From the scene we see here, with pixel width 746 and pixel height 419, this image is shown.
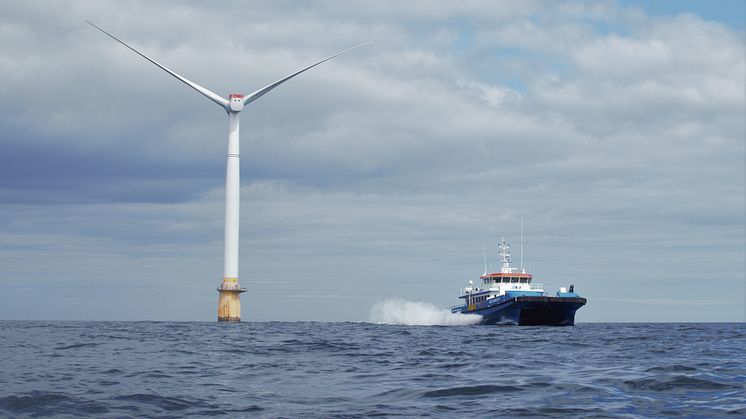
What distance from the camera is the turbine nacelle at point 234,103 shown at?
382 feet

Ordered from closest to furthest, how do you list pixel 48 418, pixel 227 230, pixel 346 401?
pixel 48 418
pixel 346 401
pixel 227 230

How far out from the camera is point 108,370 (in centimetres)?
3014

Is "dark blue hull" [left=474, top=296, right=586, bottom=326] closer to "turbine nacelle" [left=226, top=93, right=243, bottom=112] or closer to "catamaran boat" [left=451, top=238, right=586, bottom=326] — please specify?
"catamaran boat" [left=451, top=238, right=586, bottom=326]

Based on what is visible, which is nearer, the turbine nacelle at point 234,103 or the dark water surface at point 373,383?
the dark water surface at point 373,383

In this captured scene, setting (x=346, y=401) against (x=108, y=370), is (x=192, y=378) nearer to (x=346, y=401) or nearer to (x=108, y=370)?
(x=108, y=370)

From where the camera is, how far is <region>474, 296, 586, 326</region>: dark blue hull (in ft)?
309

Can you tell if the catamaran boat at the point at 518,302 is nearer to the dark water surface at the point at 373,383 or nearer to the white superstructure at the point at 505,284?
the white superstructure at the point at 505,284

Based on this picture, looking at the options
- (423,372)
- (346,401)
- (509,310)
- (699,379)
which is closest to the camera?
(346,401)

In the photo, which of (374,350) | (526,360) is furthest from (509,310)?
(526,360)

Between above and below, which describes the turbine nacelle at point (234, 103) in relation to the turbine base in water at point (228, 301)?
above

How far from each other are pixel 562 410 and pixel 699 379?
9.05 meters

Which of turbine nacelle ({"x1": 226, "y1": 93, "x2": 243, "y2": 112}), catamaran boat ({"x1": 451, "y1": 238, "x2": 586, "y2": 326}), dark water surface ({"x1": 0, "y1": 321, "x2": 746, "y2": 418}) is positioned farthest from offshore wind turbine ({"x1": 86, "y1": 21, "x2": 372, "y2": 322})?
dark water surface ({"x1": 0, "y1": 321, "x2": 746, "y2": 418})

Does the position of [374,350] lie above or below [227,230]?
below

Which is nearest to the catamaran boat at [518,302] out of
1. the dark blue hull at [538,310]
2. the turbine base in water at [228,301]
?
the dark blue hull at [538,310]
